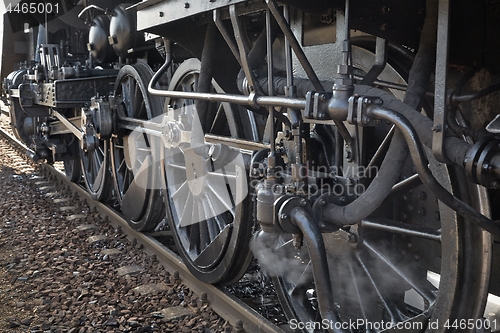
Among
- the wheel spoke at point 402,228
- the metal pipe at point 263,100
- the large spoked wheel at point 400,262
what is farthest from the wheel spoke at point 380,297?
the metal pipe at point 263,100

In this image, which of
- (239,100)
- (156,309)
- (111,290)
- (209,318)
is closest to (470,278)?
(239,100)

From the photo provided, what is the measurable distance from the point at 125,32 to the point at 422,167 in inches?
148

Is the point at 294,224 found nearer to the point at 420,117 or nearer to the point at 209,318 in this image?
the point at 420,117

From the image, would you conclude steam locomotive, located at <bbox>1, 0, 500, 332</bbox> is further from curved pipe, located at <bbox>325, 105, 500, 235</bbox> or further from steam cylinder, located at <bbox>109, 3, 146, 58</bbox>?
steam cylinder, located at <bbox>109, 3, 146, 58</bbox>

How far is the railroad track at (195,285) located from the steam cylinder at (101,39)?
1.50 m

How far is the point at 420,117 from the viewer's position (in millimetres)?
1600

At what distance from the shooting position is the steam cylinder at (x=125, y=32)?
477cm

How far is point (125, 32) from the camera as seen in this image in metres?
4.77

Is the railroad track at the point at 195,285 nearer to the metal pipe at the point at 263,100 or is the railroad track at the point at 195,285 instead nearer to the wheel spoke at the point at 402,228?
the wheel spoke at the point at 402,228

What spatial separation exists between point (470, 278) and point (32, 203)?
539cm

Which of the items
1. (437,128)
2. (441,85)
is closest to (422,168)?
(437,128)

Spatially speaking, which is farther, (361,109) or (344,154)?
(344,154)

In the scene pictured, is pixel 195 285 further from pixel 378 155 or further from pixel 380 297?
pixel 378 155

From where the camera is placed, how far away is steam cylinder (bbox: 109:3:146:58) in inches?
188
